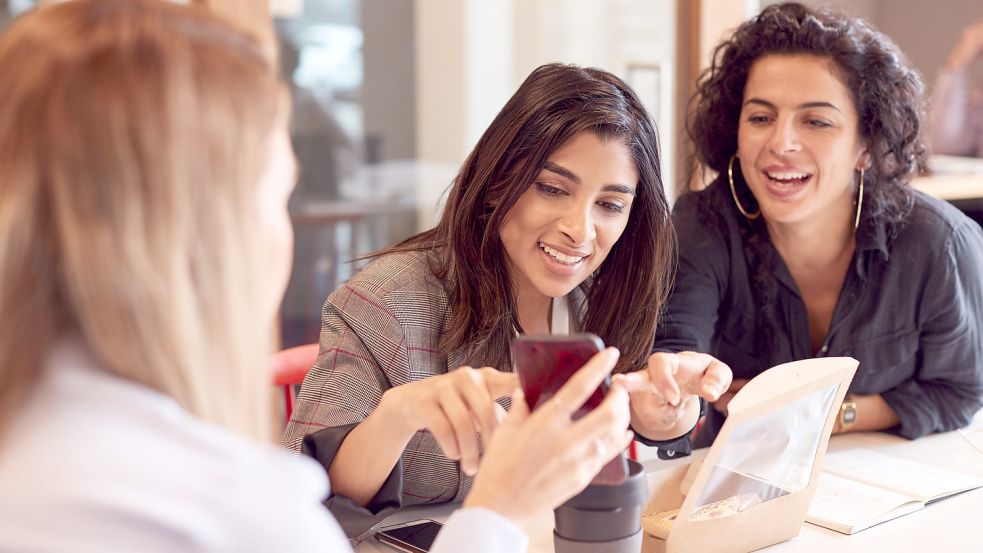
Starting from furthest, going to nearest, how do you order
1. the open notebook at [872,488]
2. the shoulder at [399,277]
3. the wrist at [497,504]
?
1. the shoulder at [399,277]
2. the open notebook at [872,488]
3. the wrist at [497,504]

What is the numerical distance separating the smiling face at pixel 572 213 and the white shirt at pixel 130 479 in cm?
87

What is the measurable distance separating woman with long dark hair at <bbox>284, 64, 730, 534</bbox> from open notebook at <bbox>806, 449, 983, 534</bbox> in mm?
247

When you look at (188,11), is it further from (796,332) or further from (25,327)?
(796,332)

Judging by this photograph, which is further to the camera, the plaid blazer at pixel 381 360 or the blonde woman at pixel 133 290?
the plaid blazer at pixel 381 360

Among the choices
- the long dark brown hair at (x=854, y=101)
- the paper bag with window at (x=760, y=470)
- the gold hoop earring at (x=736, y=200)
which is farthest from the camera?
the gold hoop earring at (x=736, y=200)

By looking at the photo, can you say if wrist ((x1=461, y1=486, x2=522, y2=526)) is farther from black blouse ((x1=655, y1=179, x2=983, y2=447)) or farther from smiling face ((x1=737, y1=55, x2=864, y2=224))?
smiling face ((x1=737, y1=55, x2=864, y2=224))

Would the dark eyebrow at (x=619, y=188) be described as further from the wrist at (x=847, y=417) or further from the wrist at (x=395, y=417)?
the wrist at (x=847, y=417)

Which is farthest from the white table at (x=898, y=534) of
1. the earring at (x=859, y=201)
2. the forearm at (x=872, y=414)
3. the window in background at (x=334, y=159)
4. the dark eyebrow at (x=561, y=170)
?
the window in background at (x=334, y=159)

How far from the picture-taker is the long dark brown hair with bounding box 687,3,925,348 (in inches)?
78.9

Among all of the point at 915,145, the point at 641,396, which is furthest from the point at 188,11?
the point at 915,145

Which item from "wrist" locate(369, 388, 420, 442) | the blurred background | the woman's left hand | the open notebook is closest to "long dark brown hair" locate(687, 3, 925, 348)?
the open notebook

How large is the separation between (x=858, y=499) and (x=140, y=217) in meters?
1.18

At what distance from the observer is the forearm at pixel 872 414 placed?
76.0 inches

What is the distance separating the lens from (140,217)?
0.73 meters
